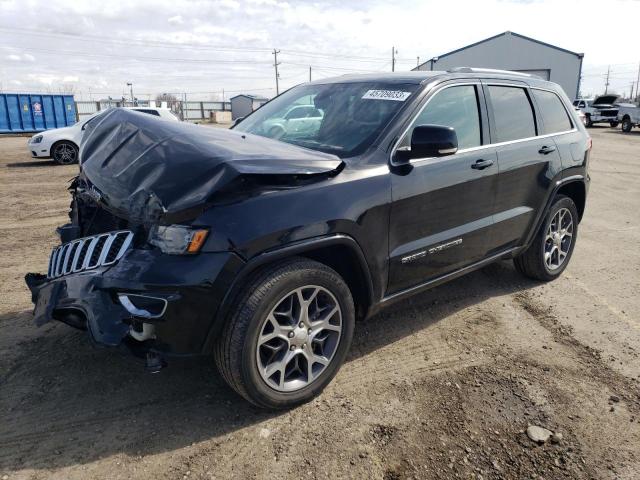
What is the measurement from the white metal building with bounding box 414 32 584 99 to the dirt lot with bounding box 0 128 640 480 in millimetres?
41162

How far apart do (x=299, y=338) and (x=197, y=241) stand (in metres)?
0.83

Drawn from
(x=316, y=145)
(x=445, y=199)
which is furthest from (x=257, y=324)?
(x=445, y=199)

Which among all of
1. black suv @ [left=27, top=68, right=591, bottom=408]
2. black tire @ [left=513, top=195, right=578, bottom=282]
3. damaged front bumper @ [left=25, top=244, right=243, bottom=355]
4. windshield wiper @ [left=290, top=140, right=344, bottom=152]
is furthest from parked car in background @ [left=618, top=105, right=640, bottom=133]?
damaged front bumper @ [left=25, top=244, right=243, bottom=355]

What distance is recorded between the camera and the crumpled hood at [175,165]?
242 centimetres

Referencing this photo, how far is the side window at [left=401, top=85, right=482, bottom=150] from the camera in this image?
11.2ft

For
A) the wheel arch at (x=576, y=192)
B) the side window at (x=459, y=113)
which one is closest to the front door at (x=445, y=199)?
the side window at (x=459, y=113)

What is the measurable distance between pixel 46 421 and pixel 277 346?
1.33 meters

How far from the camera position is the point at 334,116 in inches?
140

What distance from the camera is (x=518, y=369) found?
3291 mm

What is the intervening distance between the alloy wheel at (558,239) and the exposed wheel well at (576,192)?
0.62 ft

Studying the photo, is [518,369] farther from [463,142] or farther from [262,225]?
[262,225]

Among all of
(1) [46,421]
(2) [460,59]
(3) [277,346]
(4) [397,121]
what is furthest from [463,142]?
(2) [460,59]

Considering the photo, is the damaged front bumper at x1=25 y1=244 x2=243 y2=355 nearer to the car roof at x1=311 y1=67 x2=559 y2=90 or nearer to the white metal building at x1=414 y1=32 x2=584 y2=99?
the car roof at x1=311 y1=67 x2=559 y2=90

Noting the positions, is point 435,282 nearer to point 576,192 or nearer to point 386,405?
point 386,405
